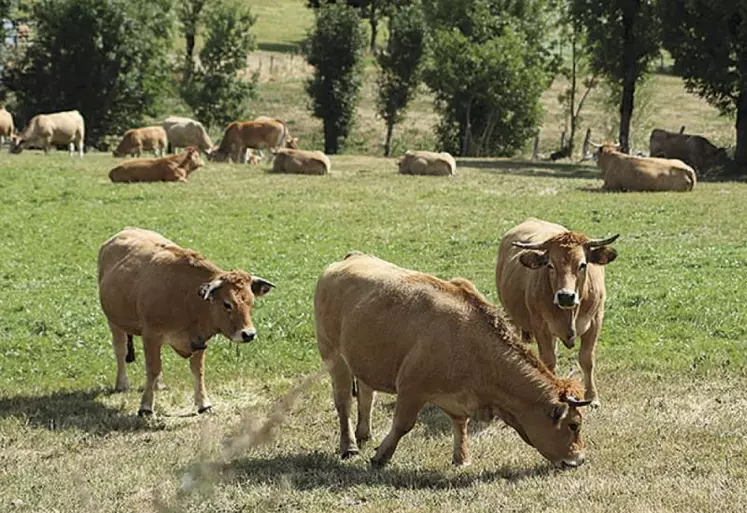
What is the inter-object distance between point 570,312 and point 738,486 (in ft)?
12.5

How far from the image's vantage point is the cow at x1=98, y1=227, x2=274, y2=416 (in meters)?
13.1

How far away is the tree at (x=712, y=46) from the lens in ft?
151

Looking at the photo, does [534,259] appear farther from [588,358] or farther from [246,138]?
[246,138]

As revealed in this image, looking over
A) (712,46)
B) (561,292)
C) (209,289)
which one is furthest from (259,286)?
(712,46)

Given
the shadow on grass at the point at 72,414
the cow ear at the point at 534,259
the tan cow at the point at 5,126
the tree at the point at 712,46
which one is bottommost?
the tan cow at the point at 5,126

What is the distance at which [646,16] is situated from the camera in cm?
5247

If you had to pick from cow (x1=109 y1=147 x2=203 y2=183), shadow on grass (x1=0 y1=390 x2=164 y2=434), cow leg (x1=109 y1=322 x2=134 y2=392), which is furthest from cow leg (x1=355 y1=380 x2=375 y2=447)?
cow (x1=109 y1=147 x2=203 y2=183)

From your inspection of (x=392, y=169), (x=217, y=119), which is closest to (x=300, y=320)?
(x=392, y=169)

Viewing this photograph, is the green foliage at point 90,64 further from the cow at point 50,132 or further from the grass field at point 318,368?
the grass field at point 318,368

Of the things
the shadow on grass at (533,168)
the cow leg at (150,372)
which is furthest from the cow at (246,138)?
the cow leg at (150,372)

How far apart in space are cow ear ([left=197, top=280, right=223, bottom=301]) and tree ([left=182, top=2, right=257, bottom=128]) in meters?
57.6

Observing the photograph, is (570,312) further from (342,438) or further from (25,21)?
(25,21)

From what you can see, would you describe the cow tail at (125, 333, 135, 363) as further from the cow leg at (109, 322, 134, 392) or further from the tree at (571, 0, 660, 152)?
the tree at (571, 0, 660, 152)

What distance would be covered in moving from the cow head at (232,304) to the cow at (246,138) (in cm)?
3790
